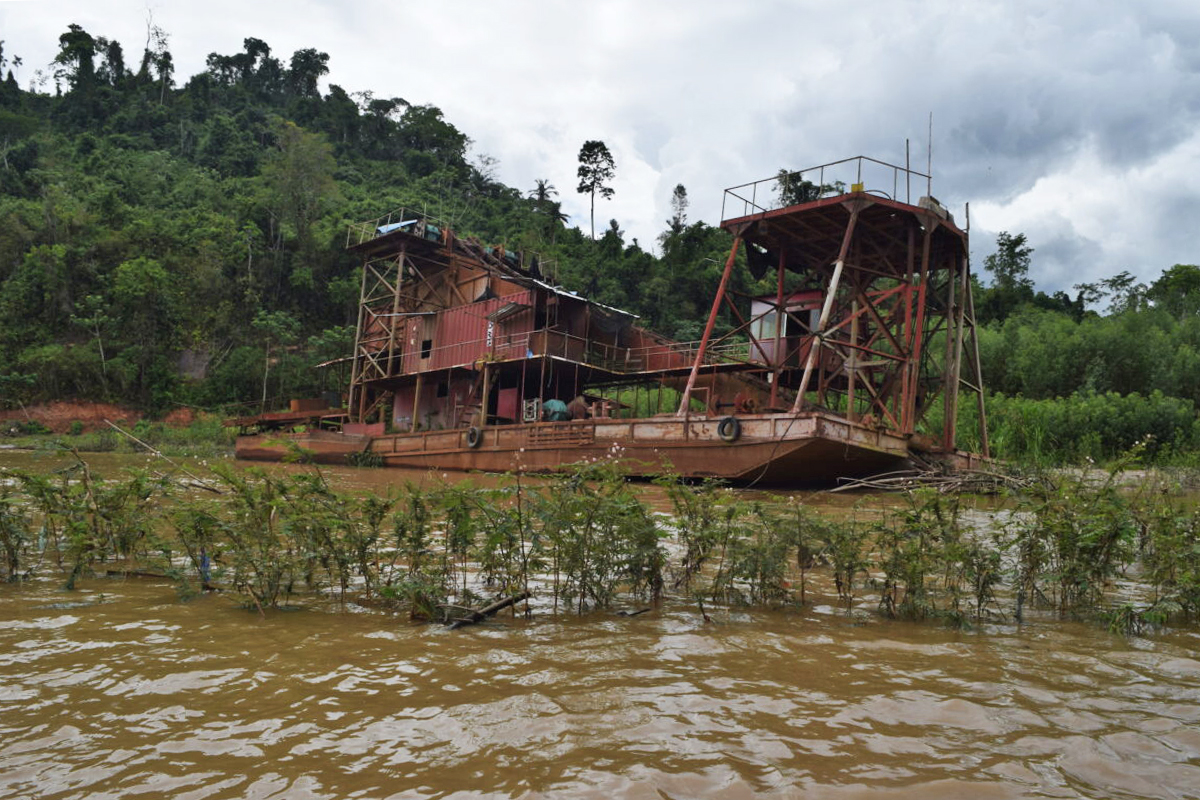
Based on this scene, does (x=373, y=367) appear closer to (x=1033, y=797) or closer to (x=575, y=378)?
(x=575, y=378)

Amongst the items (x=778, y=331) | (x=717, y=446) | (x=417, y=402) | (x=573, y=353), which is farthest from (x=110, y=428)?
(x=778, y=331)

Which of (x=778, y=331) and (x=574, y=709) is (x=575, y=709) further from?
(x=778, y=331)

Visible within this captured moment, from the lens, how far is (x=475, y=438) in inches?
866

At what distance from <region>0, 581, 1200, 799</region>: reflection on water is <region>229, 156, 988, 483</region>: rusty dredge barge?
7.87m

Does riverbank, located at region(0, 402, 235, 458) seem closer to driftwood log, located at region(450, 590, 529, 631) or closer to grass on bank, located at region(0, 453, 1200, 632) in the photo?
grass on bank, located at region(0, 453, 1200, 632)

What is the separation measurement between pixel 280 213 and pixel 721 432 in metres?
41.6

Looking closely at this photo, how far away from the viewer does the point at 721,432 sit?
16312 millimetres

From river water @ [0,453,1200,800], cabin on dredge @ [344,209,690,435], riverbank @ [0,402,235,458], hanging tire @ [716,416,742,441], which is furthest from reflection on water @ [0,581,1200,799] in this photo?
riverbank @ [0,402,235,458]

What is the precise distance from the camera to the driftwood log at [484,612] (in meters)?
4.18

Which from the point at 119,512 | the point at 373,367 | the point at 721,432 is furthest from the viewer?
the point at 373,367

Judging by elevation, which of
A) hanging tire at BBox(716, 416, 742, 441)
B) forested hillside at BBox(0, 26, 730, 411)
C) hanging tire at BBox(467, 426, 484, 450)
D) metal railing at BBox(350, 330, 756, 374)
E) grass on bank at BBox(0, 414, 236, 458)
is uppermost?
forested hillside at BBox(0, 26, 730, 411)

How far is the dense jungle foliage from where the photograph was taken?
2783 cm

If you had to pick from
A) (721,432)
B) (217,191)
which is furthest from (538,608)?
(217,191)

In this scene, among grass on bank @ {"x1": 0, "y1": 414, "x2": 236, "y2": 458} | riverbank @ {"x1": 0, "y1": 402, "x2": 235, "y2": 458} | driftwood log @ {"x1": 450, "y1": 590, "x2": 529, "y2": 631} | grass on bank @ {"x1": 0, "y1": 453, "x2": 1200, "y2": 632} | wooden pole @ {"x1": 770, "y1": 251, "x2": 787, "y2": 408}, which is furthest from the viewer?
riverbank @ {"x1": 0, "y1": 402, "x2": 235, "y2": 458}
